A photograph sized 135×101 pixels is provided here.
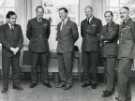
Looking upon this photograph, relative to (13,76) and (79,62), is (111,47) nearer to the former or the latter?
(79,62)

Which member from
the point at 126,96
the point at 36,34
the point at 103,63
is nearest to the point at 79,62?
the point at 103,63

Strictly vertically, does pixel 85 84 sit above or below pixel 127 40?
below

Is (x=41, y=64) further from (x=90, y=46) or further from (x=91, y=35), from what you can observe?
(x=91, y=35)

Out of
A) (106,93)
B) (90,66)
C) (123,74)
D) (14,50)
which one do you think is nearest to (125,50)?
(123,74)

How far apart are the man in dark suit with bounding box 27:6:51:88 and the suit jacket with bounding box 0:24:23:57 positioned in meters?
0.39

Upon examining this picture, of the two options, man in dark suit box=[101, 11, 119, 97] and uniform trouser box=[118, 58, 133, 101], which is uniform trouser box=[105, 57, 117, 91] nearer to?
man in dark suit box=[101, 11, 119, 97]

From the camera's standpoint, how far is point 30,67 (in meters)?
10.2

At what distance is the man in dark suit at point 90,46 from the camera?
377 inches

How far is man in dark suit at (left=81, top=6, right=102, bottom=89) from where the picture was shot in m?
9.57

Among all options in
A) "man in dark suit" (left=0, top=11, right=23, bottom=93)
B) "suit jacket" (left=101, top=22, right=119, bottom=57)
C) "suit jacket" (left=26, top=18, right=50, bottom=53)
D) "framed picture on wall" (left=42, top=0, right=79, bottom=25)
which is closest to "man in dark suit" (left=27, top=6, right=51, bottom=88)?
"suit jacket" (left=26, top=18, right=50, bottom=53)

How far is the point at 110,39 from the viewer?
880 centimetres

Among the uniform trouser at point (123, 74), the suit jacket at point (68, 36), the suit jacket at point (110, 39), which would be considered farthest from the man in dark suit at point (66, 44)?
the uniform trouser at point (123, 74)

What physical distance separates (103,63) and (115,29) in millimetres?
1480

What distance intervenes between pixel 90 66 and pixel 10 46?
71.5 inches
